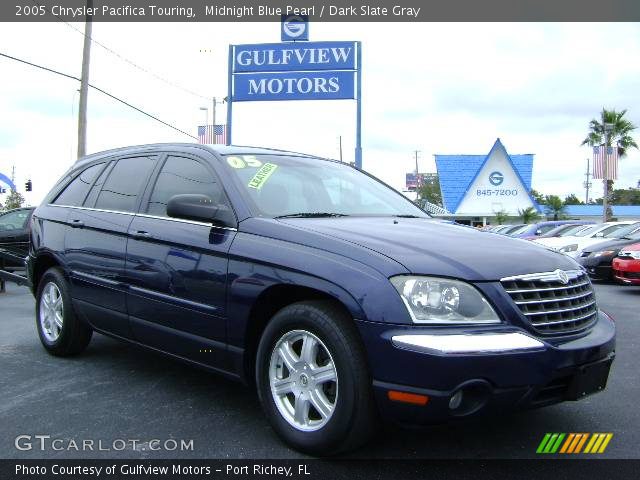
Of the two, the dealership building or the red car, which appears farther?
the dealership building

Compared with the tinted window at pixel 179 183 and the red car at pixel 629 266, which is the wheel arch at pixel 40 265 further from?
the red car at pixel 629 266

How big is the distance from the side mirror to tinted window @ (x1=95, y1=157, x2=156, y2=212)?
983mm

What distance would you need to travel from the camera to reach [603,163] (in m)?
28.7

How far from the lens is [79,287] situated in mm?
4688

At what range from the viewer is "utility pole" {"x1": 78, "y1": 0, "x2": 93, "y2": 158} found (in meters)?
17.9

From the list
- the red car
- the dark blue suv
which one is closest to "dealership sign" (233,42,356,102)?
the red car

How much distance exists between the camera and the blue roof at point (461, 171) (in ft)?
157

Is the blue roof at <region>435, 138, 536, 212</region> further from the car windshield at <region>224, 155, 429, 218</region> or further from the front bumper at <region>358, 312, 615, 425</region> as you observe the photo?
the front bumper at <region>358, 312, 615, 425</region>

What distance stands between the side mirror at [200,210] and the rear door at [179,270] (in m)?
0.07

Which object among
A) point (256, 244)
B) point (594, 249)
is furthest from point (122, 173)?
point (594, 249)

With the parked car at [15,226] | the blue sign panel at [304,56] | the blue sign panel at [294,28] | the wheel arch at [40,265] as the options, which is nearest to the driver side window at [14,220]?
the parked car at [15,226]

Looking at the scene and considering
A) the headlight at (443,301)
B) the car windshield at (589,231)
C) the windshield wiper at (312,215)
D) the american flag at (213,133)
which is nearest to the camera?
the headlight at (443,301)

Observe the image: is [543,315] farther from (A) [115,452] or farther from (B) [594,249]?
(B) [594,249]

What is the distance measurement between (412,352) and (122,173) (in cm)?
303
